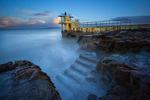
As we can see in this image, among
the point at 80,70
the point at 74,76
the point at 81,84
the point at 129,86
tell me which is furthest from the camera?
the point at 80,70

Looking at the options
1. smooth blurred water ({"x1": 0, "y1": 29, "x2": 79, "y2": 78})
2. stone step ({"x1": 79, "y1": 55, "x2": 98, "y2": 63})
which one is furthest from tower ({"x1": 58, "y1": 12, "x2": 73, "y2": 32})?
stone step ({"x1": 79, "y1": 55, "x2": 98, "y2": 63})

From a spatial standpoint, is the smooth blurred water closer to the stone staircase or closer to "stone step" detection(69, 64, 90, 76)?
"stone step" detection(69, 64, 90, 76)

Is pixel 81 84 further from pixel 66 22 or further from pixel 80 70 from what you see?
pixel 66 22

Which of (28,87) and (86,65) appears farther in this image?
(86,65)

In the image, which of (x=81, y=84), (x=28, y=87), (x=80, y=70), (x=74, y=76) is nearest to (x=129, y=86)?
(x=81, y=84)

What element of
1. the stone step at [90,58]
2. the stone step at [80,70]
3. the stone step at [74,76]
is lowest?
the stone step at [74,76]

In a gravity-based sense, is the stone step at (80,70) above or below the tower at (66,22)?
below

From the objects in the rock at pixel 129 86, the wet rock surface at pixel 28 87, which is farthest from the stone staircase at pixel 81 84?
the wet rock surface at pixel 28 87

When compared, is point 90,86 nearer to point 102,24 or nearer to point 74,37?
point 74,37

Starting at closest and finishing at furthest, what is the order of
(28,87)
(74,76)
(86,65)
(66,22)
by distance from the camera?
(28,87), (74,76), (86,65), (66,22)

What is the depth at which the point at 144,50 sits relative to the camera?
10.4 metres

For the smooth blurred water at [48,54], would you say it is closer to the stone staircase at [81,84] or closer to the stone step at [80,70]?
the stone step at [80,70]

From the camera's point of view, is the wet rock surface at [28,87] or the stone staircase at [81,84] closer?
the wet rock surface at [28,87]

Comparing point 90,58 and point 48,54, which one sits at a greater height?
point 90,58
